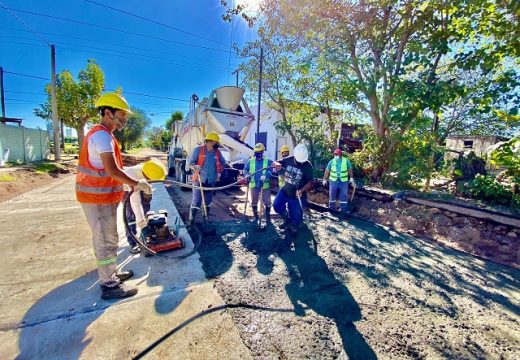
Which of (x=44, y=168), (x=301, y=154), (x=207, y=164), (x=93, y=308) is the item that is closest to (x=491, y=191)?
(x=301, y=154)

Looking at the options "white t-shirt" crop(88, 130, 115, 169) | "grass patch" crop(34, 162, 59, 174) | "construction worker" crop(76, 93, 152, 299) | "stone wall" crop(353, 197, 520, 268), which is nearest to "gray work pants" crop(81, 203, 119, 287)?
"construction worker" crop(76, 93, 152, 299)

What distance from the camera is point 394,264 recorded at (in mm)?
3428

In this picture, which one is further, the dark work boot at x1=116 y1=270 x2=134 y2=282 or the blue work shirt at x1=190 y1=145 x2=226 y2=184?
the blue work shirt at x1=190 y1=145 x2=226 y2=184

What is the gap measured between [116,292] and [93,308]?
208 millimetres

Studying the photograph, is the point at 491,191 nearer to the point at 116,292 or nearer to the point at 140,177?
the point at 140,177

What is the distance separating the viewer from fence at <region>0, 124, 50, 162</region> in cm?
1138

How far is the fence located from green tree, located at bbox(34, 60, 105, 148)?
206 centimetres

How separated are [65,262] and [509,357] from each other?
4.54m

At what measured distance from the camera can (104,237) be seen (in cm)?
246

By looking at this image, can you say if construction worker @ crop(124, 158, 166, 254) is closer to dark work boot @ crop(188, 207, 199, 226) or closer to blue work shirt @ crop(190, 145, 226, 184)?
dark work boot @ crop(188, 207, 199, 226)

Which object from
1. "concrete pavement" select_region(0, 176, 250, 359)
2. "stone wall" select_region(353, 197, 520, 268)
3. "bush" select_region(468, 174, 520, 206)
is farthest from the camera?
"bush" select_region(468, 174, 520, 206)

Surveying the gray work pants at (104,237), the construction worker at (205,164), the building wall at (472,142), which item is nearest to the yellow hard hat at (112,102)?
the gray work pants at (104,237)

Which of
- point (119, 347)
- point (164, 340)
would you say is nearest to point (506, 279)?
point (164, 340)

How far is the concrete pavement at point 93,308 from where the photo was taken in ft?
6.06
